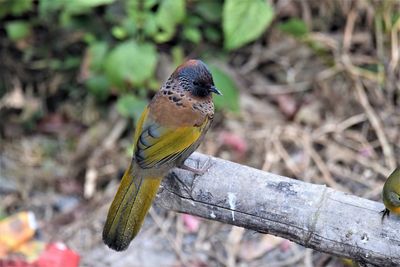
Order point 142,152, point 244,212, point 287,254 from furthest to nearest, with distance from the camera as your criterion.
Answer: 1. point 287,254
2. point 142,152
3. point 244,212

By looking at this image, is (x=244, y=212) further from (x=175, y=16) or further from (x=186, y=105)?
(x=175, y=16)

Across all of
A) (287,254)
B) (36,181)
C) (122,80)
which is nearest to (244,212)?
(287,254)

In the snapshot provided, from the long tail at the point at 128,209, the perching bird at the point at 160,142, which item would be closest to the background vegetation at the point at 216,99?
the perching bird at the point at 160,142

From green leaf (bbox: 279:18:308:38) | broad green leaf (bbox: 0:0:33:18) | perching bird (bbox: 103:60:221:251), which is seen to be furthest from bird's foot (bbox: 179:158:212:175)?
broad green leaf (bbox: 0:0:33:18)

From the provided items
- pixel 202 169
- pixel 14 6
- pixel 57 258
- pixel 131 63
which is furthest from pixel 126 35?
pixel 202 169

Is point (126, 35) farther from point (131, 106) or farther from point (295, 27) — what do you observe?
point (295, 27)

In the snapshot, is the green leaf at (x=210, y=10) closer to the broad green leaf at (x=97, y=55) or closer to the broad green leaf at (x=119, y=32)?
the broad green leaf at (x=119, y=32)
